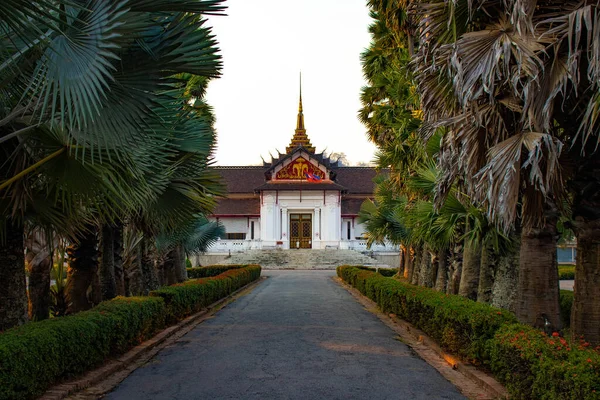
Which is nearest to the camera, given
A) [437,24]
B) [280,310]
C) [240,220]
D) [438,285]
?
[437,24]

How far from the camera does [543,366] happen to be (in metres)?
5.02

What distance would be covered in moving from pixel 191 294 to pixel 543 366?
9.23 m

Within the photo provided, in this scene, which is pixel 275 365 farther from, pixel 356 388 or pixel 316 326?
pixel 316 326

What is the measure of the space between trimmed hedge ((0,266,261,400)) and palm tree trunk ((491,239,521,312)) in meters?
5.89

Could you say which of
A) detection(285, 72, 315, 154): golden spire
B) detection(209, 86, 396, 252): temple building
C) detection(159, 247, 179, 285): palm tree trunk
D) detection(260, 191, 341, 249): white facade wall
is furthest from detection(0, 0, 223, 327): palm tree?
detection(285, 72, 315, 154): golden spire

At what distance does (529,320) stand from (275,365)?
125 inches

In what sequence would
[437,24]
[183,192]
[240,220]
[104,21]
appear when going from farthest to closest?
[240,220] → [183,192] → [437,24] → [104,21]

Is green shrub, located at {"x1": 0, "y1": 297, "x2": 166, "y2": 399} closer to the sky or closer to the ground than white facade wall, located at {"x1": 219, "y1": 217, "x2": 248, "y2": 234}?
closer to the ground

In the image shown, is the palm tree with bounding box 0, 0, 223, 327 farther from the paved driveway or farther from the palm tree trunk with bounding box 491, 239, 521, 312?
the palm tree trunk with bounding box 491, 239, 521, 312

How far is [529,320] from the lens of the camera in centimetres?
719

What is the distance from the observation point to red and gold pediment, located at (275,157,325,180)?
4831 centimetres

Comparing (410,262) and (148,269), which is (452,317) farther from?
(410,262)

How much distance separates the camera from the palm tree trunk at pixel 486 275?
11008 millimetres

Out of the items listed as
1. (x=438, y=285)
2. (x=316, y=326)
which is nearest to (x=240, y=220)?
(x=438, y=285)
